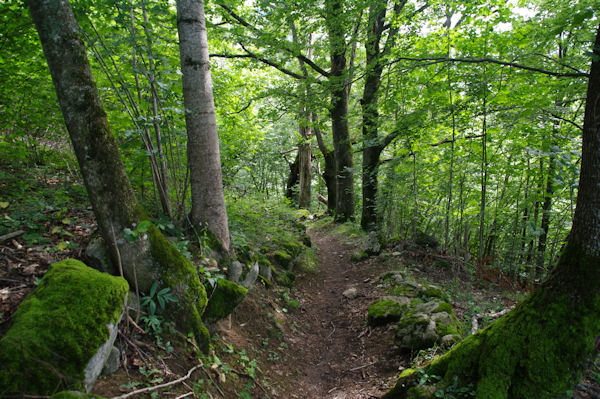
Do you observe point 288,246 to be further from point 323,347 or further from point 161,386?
point 161,386

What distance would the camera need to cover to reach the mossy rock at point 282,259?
6.43 m

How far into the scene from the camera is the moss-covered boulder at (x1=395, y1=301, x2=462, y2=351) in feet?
11.4

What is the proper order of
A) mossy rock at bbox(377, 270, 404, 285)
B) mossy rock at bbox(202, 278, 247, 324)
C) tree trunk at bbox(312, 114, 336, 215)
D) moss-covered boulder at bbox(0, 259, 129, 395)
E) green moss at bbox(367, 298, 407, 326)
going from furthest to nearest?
tree trunk at bbox(312, 114, 336, 215), mossy rock at bbox(377, 270, 404, 285), green moss at bbox(367, 298, 407, 326), mossy rock at bbox(202, 278, 247, 324), moss-covered boulder at bbox(0, 259, 129, 395)

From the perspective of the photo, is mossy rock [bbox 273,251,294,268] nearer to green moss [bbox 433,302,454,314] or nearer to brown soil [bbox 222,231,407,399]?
brown soil [bbox 222,231,407,399]

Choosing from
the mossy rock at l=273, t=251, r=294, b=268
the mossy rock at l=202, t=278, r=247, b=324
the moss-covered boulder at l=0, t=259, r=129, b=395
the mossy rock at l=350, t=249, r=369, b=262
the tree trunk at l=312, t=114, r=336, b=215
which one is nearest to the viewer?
the moss-covered boulder at l=0, t=259, r=129, b=395

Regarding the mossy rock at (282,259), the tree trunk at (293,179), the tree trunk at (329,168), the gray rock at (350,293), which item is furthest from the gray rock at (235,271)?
the tree trunk at (293,179)

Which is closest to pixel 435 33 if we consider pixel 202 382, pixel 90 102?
pixel 90 102

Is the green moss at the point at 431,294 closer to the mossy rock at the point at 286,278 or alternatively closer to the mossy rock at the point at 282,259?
the mossy rock at the point at 286,278

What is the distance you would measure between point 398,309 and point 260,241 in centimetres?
335

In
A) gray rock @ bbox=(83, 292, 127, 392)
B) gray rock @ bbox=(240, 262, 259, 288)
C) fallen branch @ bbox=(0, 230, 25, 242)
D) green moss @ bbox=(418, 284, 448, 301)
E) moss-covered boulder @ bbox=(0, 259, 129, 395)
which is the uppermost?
fallen branch @ bbox=(0, 230, 25, 242)

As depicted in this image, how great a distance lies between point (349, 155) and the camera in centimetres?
1180

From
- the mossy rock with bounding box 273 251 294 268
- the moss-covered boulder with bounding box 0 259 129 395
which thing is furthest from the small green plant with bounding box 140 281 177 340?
the mossy rock with bounding box 273 251 294 268

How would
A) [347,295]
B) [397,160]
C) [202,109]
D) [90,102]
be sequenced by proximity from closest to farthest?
[90,102], [202,109], [347,295], [397,160]

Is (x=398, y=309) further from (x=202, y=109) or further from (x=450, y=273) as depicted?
(x=202, y=109)
